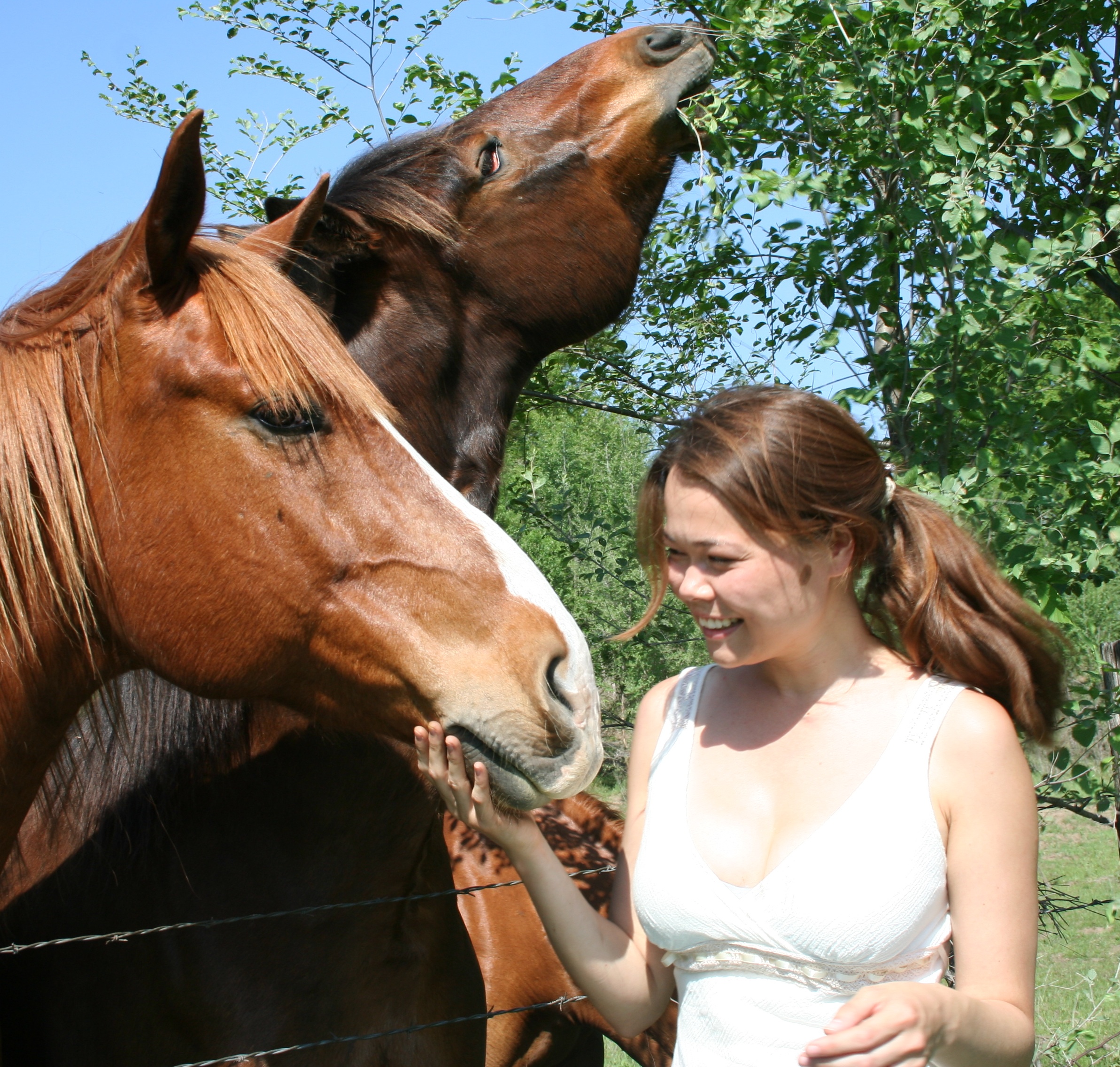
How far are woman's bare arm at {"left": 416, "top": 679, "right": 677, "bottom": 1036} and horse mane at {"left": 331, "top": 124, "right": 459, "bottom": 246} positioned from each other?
1437 millimetres

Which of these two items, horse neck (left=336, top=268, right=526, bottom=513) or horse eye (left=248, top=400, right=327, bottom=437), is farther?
horse neck (left=336, top=268, right=526, bottom=513)

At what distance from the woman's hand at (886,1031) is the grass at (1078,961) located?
64.2 inches

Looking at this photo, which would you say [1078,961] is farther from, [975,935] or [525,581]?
[525,581]

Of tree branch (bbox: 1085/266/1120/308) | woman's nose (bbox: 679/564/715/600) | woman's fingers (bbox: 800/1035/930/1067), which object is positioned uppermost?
tree branch (bbox: 1085/266/1120/308)

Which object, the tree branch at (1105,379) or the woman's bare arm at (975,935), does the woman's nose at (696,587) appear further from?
the tree branch at (1105,379)

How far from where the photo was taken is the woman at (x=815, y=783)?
4.44 ft

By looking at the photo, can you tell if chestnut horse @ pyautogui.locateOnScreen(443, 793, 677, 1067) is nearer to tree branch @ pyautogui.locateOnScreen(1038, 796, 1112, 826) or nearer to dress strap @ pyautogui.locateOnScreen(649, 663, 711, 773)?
tree branch @ pyautogui.locateOnScreen(1038, 796, 1112, 826)

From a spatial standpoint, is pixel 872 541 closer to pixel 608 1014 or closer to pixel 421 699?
pixel 421 699

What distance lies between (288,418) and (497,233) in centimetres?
121

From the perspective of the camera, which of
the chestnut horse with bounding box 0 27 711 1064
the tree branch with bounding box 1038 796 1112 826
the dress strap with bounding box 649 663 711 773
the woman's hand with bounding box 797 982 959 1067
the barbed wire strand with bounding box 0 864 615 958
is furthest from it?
the tree branch with bounding box 1038 796 1112 826

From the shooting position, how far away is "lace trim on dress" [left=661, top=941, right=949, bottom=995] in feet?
4.53

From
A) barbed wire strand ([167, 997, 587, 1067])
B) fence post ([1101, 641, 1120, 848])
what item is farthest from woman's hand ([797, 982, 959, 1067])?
fence post ([1101, 641, 1120, 848])

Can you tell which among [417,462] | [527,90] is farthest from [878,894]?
[527,90]

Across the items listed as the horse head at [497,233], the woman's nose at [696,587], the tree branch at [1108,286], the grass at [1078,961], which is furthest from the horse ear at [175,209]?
the tree branch at [1108,286]
